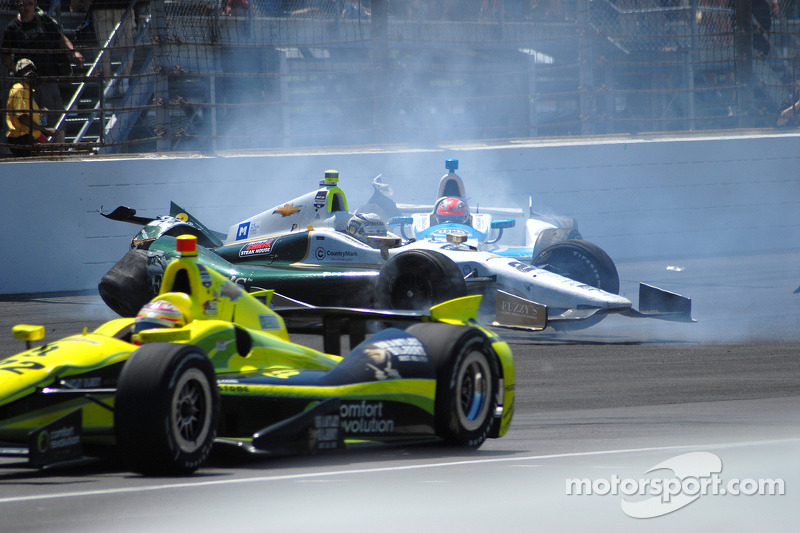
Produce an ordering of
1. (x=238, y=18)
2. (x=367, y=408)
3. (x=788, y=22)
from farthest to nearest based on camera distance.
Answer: (x=788, y=22), (x=238, y=18), (x=367, y=408)

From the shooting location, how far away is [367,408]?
4668 mm

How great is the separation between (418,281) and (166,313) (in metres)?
4.14

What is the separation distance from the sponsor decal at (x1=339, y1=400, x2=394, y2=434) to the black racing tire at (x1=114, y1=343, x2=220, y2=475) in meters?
0.66

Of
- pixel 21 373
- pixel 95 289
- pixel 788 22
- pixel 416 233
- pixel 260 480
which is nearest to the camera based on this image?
pixel 260 480

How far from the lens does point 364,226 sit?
33.0ft

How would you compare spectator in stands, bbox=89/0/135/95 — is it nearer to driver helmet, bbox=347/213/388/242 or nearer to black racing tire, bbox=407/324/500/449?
driver helmet, bbox=347/213/388/242

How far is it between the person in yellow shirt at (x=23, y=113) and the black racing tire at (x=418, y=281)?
5855 mm

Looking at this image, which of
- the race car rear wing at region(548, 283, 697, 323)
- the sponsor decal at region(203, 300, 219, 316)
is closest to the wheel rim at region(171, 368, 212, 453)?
the sponsor decal at region(203, 300, 219, 316)

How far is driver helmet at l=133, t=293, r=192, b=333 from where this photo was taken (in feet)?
15.6

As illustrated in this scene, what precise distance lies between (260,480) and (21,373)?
1118 millimetres

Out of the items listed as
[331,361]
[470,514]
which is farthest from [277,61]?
[470,514]

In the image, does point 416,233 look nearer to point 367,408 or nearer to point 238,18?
point 238,18

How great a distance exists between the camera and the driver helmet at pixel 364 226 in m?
10.1

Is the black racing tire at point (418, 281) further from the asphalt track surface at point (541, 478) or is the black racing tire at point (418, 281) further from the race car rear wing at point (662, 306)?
the race car rear wing at point (662, 306)
